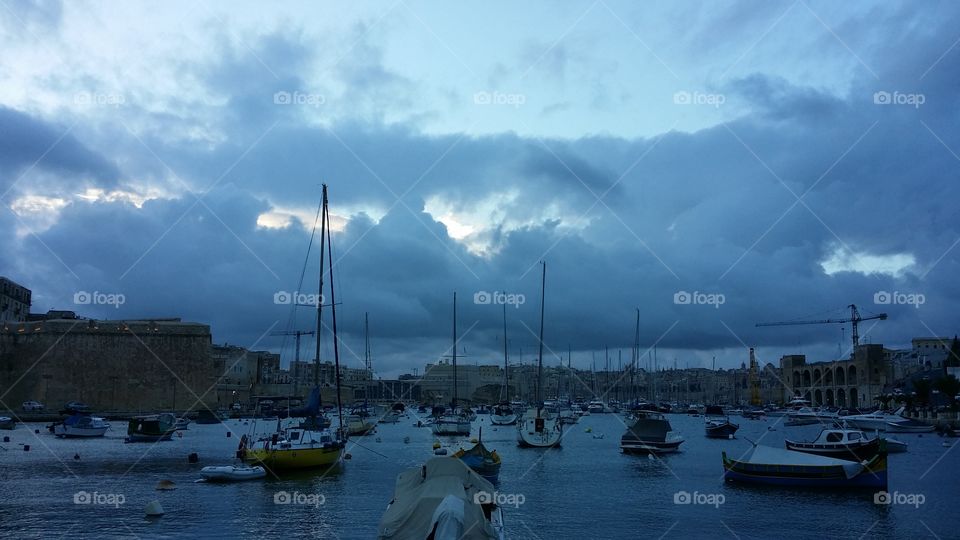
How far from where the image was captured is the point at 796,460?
35750 mm

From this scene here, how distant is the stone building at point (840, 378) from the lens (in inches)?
5812

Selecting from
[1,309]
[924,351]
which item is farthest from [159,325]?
[924,351]

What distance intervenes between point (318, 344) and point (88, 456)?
20.0 meters

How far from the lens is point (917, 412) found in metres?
101

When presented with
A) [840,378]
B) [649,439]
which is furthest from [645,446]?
[840,378]

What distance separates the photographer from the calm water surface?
24.8 meters
